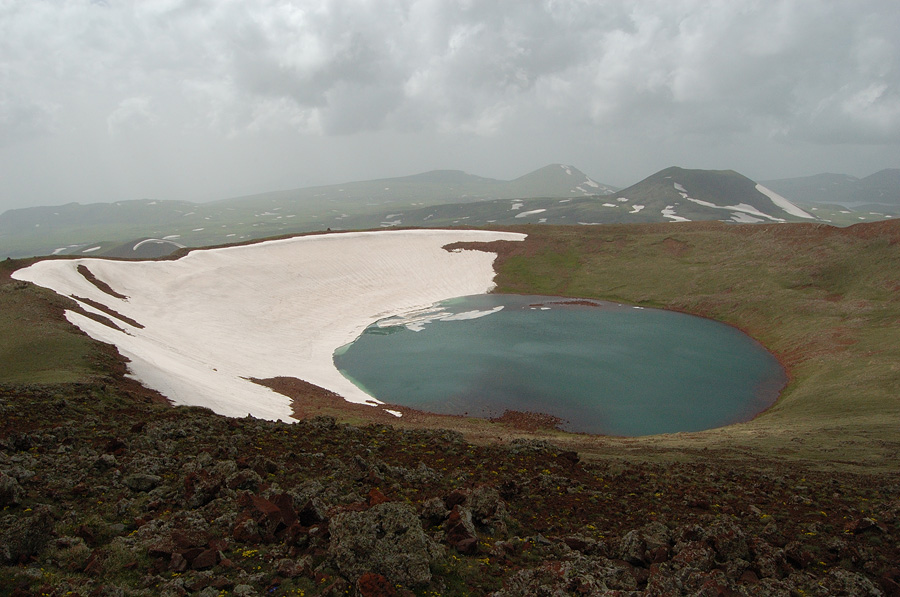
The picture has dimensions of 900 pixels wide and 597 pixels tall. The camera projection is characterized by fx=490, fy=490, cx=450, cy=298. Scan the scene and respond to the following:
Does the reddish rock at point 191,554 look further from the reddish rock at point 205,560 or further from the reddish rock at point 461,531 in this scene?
the reddish rock at point 461,531

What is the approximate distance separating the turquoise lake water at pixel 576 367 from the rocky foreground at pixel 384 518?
15244 mm

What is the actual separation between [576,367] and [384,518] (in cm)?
3118

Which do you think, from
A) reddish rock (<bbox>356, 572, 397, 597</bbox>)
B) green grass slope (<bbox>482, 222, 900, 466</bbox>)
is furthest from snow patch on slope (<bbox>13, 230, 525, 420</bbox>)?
reddish rock (<bbox>356, 572, 397, 597</bbox>)

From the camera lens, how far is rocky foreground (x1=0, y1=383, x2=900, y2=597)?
743 centimetres

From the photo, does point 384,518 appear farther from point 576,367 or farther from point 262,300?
point 262,300

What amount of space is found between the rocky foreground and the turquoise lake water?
600 inches

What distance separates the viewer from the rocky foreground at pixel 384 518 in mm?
7434

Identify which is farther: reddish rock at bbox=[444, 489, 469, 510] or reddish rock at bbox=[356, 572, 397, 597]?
reddish rock at bbox=[444, 489, 469, 510]

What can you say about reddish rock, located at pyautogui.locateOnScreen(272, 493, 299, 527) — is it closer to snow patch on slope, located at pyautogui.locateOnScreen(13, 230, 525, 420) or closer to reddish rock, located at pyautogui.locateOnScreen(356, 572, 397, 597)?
reddish rock, located at pyautogui.locateOnScreen(356, 572, 397, 597)

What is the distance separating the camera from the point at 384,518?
8.04m

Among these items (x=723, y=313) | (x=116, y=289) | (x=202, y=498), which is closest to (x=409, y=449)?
(x=202, y=498)

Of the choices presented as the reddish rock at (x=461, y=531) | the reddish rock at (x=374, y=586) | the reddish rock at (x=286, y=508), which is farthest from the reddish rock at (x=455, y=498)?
the reddish rock at (x=374, y=586)

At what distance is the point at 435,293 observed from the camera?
210 feet

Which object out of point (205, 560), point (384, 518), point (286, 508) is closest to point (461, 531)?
point (384, 518)
